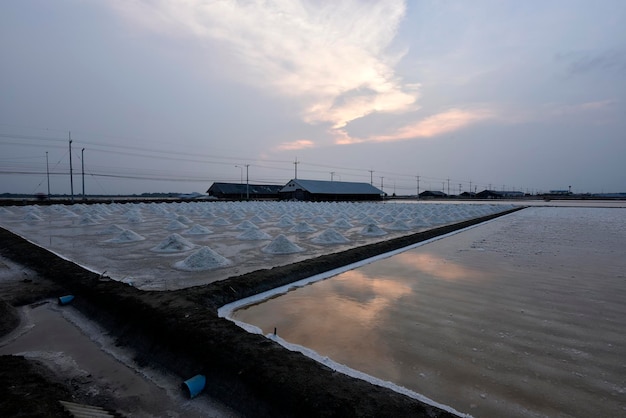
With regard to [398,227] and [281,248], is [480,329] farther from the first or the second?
[398,227]

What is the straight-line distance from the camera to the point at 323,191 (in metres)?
50.2

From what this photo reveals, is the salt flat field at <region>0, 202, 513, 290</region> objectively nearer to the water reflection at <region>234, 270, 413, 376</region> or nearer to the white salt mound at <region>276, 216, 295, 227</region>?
the white salt mound at <region>276, 216, 295, 227</region>

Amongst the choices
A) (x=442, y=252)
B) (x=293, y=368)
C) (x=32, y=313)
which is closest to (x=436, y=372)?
(x=293, y=368)

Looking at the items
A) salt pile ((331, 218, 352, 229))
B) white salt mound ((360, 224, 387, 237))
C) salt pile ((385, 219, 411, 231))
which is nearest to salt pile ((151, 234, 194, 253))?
white salt mound ((360, 224, 387, 237))

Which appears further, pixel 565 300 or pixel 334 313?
pixel 565 300

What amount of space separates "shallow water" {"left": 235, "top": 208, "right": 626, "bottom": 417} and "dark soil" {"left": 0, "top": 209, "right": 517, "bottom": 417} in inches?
23.8

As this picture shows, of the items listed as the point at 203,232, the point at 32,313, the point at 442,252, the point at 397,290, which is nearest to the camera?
the point at 32,313

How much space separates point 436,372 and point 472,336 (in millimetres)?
1099

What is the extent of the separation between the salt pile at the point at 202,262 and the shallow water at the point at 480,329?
8.37 ft

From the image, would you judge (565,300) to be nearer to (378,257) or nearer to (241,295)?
(378,257)

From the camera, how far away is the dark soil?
102 inches

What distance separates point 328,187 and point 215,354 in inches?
1948

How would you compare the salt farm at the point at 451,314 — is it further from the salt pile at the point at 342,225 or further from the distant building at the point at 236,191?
the distant building at the point at 236,191

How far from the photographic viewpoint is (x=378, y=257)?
374 inches
